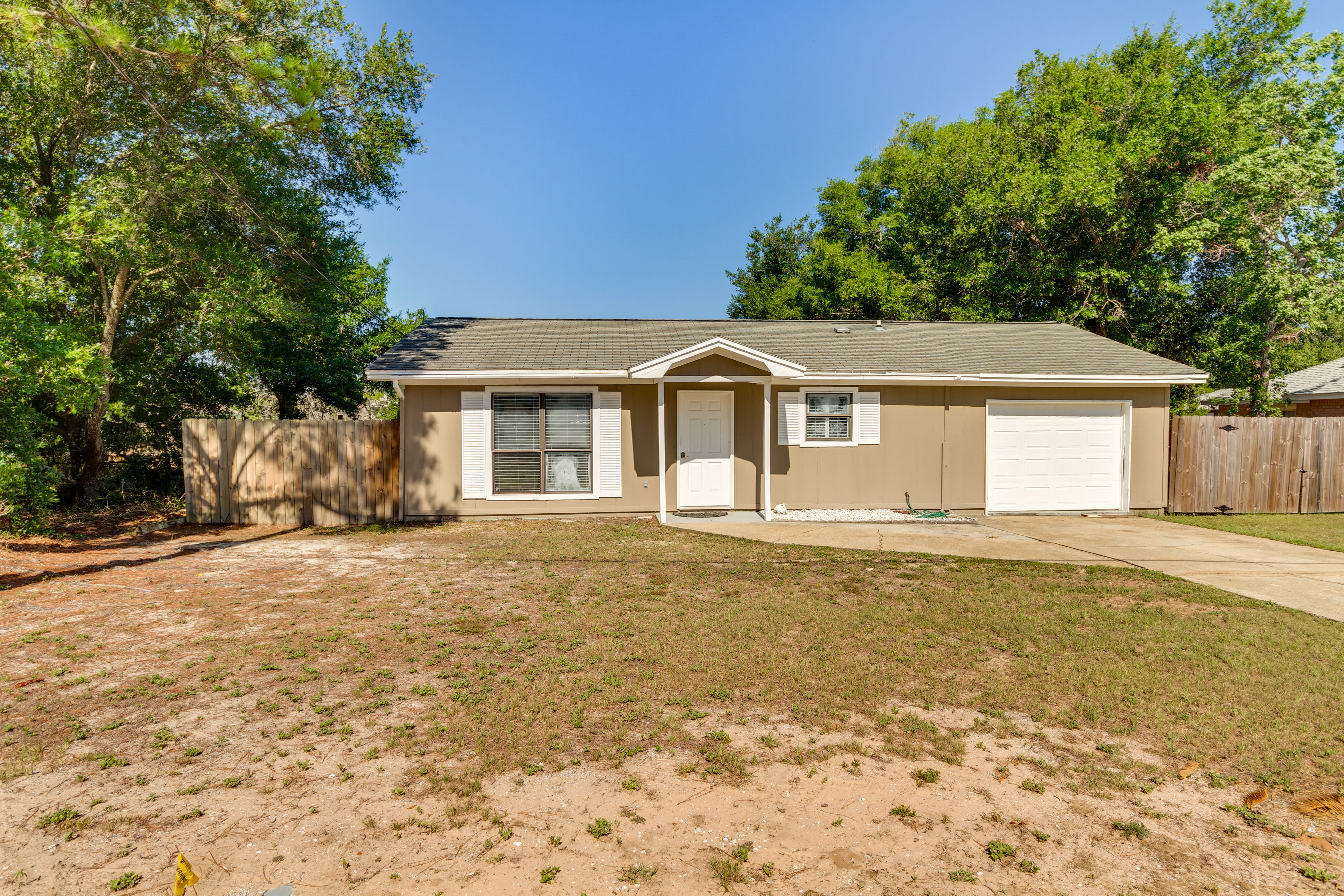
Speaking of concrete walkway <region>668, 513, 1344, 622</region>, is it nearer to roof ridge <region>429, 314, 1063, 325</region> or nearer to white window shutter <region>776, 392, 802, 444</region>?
white window shutter <region>776, 392, 802, 444</region>

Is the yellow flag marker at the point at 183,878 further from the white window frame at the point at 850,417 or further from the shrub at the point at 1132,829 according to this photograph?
the white window frame at the point at 850,417

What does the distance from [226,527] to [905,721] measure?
36.7 feet

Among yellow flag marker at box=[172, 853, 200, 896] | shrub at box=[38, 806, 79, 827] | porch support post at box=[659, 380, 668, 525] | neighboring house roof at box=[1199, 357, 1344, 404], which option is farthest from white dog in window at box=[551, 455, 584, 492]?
neighboring house roof at box=[1199, 357, 1344, 404]

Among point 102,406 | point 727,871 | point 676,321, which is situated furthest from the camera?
point 676,321

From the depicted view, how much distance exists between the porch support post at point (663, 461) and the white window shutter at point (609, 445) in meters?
0.74

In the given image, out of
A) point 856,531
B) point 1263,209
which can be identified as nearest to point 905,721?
point 856,531

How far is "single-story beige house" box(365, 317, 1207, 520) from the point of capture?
1114 centimetres

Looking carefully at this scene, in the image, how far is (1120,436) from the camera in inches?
476

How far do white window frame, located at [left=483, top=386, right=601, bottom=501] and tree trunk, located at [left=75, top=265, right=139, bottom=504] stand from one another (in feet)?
17.9

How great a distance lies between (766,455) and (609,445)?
269cm

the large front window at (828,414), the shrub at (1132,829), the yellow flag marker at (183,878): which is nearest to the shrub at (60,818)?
the yellow flag marker at (183,878)

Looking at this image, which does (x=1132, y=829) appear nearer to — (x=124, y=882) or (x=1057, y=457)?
(x=124, y=882)

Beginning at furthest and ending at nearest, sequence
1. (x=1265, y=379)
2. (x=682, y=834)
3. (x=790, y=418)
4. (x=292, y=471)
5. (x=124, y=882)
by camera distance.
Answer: (x=1265, y=379), (x=790, y=418), (x=292, y=471), (x=682, y=834), (x=124, y=882)

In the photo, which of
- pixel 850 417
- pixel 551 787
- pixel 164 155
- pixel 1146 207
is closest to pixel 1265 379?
pixel 1146 207
